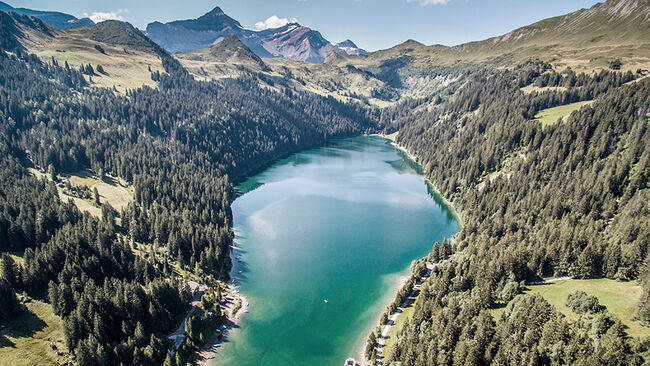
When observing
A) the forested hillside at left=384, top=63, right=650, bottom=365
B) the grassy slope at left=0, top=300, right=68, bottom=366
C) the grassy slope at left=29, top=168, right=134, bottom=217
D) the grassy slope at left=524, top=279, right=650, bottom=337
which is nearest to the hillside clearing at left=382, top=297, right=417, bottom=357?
the forested hillside at left=384, top=63, right=650, bottom=365

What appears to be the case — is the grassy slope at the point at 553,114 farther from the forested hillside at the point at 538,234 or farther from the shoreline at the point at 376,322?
the shoreline at the point at 376,322

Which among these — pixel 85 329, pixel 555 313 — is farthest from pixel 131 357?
pixel 555 313

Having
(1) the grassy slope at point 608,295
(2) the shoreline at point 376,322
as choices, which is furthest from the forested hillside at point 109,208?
(1) the grassy slope at point 608,295

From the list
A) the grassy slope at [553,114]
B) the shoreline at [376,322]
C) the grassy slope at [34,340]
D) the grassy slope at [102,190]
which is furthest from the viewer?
the grassy slope at [553,114]

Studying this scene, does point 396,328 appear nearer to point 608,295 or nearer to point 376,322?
point 376,322

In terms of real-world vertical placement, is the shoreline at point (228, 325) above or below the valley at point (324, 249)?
below

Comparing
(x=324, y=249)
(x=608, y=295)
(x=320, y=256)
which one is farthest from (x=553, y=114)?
(x=320, y=256)

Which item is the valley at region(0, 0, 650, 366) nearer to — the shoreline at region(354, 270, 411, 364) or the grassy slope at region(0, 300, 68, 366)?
the grassy slope at region(0, 300, 68, 366)
